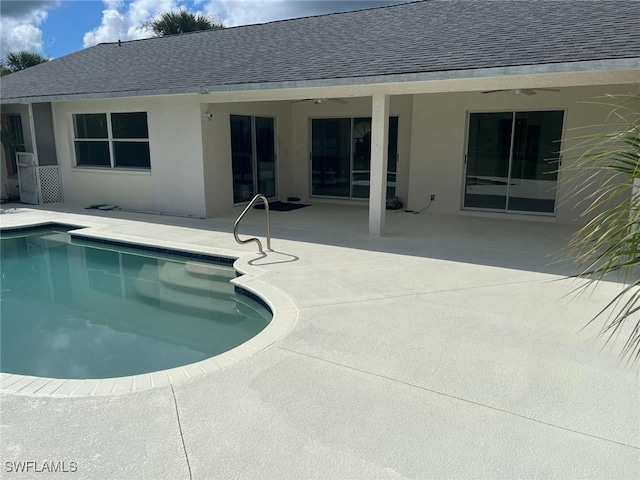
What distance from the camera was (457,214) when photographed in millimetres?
11312

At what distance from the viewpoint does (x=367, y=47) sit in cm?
930

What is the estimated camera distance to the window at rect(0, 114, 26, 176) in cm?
1398

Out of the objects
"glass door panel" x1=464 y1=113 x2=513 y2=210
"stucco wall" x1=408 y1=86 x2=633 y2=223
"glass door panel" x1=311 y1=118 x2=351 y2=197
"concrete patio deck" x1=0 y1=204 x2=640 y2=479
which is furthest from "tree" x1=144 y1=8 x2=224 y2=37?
"concrete patio deck" x1=0 y1=204 x2=640 y2=479

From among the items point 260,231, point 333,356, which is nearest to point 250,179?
point 260,231

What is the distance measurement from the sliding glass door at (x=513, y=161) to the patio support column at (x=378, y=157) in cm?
357

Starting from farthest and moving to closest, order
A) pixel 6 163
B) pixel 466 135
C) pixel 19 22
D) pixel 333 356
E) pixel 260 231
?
pixel 19 22
pixel 6 163
pixel 466 135
pixel 260 231
pixel 333 356

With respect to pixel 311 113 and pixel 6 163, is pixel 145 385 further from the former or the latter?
pixel 6 163

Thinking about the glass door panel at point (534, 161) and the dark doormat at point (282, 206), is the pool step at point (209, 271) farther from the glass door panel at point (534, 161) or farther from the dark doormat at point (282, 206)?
the glass door panel at point (534, 161)

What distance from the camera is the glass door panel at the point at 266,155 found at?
1285cm

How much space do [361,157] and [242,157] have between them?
3390mm

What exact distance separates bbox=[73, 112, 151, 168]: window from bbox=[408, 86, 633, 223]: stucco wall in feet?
23.2

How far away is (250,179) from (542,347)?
9.76 metres

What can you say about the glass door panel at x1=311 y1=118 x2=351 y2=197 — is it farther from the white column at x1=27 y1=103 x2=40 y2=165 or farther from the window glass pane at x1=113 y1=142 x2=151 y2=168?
the white column at x1=27 y1=103 x2=40 y2=165

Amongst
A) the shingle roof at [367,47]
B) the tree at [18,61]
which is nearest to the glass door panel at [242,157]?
the shingle roof at [367,47]
